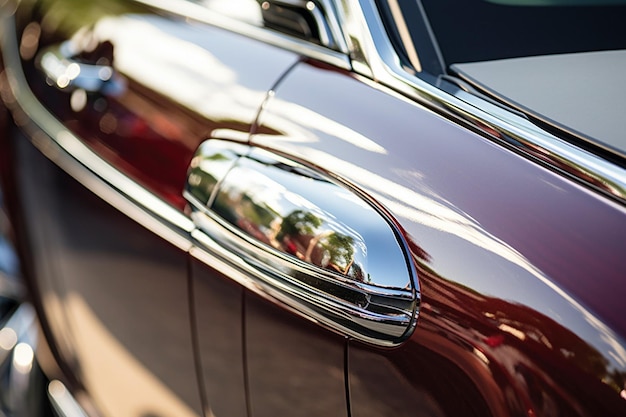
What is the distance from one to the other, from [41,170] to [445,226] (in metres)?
1.07

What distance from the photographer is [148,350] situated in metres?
1.60

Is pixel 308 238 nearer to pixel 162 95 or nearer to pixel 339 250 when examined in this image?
pixel 339 250

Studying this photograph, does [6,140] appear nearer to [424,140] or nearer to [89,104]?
[89,104]

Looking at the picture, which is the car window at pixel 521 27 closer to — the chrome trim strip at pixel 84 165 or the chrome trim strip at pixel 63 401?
the chrome trim strip at pixel 84 165

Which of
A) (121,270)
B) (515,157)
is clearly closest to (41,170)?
(121,270)

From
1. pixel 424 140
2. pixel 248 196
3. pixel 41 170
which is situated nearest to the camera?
pixel 424 140

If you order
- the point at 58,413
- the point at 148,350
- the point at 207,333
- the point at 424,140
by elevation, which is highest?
the point at 424,140

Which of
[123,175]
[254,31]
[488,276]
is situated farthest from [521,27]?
[123,175]

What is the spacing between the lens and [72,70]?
178 cm

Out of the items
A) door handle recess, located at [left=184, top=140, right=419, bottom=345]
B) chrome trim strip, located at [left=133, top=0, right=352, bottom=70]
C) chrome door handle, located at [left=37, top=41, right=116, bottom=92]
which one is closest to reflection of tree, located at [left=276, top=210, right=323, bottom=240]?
door handle recess, located at [left=184, top=140, right=419, bottom=345]

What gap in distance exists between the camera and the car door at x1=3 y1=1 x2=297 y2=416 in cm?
143

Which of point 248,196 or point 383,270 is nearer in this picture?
point 383,270

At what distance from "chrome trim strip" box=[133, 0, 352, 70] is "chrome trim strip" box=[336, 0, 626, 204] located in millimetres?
34

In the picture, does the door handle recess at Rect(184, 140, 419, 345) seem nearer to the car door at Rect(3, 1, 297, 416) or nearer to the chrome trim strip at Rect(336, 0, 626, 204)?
the car door at Rect(3, 1, 297, 416)
